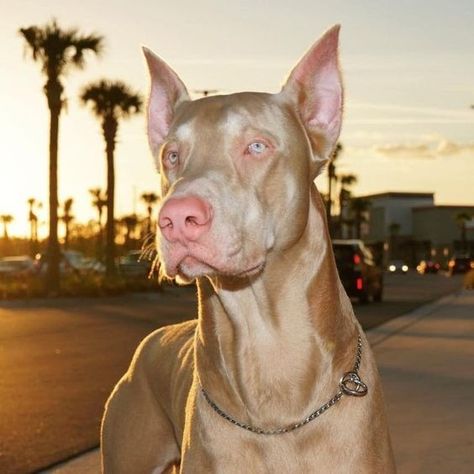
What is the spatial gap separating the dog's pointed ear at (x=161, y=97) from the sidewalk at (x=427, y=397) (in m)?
3.39

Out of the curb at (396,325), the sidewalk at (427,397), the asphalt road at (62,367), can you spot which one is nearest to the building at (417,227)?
the curb at (396,325)

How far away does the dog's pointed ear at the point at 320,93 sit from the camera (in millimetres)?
4723

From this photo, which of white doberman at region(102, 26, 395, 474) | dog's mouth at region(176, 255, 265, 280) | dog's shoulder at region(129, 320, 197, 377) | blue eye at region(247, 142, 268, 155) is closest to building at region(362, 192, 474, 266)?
dog's shoulder at region(129, 320, 197, 377)

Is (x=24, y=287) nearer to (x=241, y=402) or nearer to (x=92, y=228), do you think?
(x=241, y=402)

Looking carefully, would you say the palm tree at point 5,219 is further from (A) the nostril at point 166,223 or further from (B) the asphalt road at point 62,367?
(A) the nostril at point 166,223

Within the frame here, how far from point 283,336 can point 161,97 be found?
3.67 ft

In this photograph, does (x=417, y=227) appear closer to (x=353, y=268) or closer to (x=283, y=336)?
(x=353, y=268)

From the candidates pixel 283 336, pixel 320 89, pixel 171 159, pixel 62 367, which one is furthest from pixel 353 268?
pixel 171 159

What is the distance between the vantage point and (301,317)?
4.64m

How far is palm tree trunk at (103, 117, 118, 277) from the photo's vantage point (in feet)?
168

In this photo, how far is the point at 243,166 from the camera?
4.30 meters

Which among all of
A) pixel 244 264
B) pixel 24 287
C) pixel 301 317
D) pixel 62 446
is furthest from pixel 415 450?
pixel 24 287

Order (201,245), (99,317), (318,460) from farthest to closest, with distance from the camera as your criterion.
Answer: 1. (99,317)
2. (318,460)
3. (201,245)

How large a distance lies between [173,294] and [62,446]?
34.8m
